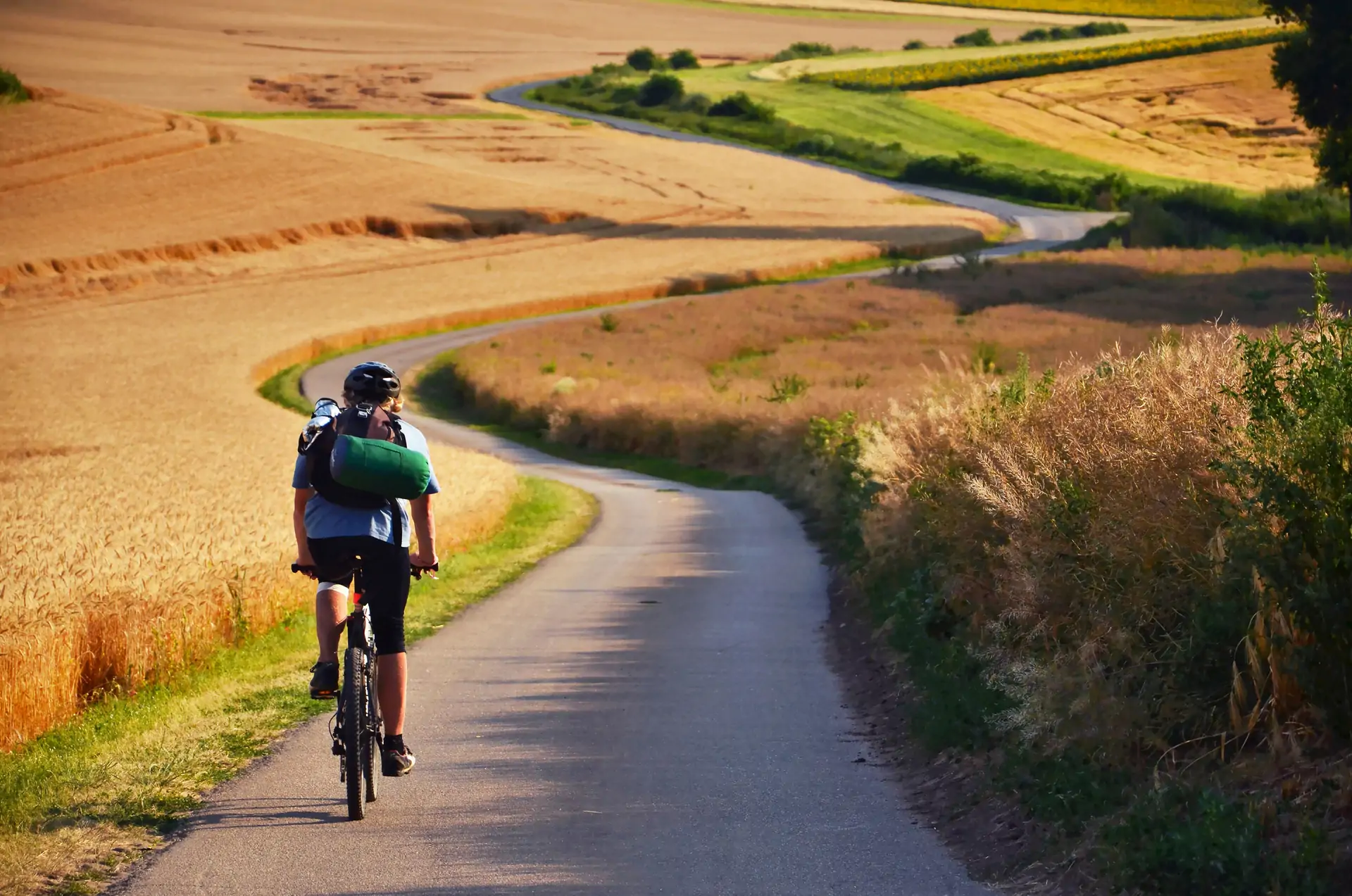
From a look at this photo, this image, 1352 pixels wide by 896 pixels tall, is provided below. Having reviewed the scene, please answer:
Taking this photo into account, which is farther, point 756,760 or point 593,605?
point 593,605

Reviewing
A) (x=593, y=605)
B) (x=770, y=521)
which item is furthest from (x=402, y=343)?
(x=593, y=605)

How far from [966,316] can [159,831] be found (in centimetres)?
5086

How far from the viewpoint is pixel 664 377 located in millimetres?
52781

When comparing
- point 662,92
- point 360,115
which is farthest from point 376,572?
point 662,92

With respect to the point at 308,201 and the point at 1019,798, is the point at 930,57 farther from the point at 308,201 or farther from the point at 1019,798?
the point at 1019,798

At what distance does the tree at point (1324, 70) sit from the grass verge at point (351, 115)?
75964mm

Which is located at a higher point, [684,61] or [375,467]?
[684,61]

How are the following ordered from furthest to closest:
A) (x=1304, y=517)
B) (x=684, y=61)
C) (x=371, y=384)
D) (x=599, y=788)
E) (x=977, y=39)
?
(x=684, y=61), (x=977, y=39), (x=599, y=788), (x=371, y=384), (x=1304, y=517)

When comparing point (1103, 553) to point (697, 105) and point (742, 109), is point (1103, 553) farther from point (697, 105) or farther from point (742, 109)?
point (697, 105)

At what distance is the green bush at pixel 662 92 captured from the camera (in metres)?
141

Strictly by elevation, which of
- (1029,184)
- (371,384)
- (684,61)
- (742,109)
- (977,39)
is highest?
(977,39)

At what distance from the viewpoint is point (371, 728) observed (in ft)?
28.5

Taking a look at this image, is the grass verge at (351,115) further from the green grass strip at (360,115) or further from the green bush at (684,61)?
the green bush at (684,61)

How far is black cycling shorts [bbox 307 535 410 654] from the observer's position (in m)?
8.62
